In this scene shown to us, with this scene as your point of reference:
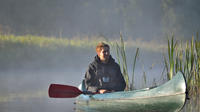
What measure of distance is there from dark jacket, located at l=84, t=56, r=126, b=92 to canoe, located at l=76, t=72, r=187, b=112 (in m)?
0.17

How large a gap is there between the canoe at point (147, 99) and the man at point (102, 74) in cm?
18

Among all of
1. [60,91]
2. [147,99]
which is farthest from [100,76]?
[147,99]

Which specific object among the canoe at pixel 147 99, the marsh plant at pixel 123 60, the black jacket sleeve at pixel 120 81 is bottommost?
the canoe at pixel 147 99

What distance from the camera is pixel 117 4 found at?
18.5m

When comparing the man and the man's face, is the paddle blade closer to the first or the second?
the man

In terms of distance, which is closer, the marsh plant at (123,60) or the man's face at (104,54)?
the man's face at (104,54)

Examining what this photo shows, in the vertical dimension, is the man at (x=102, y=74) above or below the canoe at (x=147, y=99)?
above

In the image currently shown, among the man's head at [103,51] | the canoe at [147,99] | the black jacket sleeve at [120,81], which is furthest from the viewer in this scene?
the black jacket sleeve at [120,81]

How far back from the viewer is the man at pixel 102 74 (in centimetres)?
423

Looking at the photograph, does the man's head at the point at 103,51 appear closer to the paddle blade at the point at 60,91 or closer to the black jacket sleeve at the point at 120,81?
the black jacket sleeve at the point at 120,81

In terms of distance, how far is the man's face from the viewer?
419 centimetres

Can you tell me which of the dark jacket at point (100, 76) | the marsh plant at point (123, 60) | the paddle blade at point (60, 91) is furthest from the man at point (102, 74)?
the marsh plant at point (123, 60)

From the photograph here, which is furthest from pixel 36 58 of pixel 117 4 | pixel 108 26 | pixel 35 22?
pixel 117 4

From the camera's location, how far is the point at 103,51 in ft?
13.8
